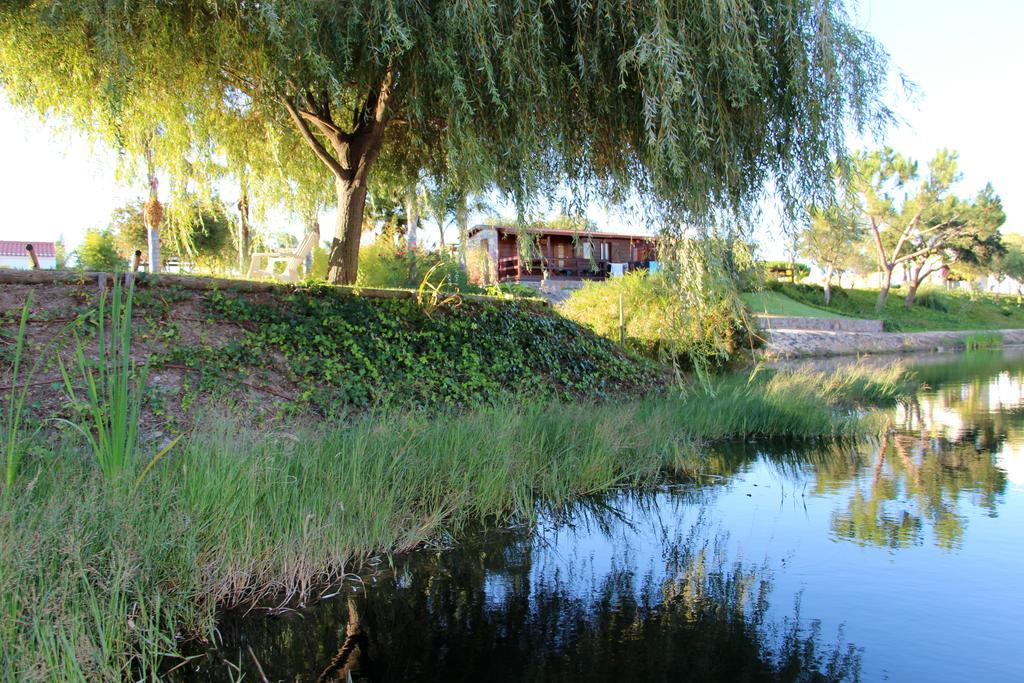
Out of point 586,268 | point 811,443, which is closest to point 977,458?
point 811,443

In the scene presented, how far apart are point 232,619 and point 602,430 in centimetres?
412

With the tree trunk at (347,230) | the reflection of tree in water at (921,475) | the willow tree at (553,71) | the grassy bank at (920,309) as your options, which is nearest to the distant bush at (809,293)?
the grassy bank at (920,309)

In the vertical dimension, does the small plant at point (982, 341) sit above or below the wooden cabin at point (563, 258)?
below

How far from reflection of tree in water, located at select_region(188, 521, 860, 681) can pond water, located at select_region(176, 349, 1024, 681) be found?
12mm

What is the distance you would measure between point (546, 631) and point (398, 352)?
5.42m

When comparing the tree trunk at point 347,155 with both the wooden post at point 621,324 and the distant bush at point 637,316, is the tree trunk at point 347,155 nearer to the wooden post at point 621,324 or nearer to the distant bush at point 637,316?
the distant bush at point 637,316

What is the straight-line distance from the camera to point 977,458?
329 inches

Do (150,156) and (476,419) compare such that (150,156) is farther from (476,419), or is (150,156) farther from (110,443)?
(110,443)

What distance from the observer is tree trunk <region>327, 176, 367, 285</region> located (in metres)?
10.1

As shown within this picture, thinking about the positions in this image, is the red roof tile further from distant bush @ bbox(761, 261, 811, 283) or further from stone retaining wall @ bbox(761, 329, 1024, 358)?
stone retaining wall @ bbox(761, 329, 1024, 358)

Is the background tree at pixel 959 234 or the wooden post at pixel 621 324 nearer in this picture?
the wooden post at pixel 621 324

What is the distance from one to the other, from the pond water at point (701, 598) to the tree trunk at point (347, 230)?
5.63 m

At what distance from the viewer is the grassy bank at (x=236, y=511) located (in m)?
3.16

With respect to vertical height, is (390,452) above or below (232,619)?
above
